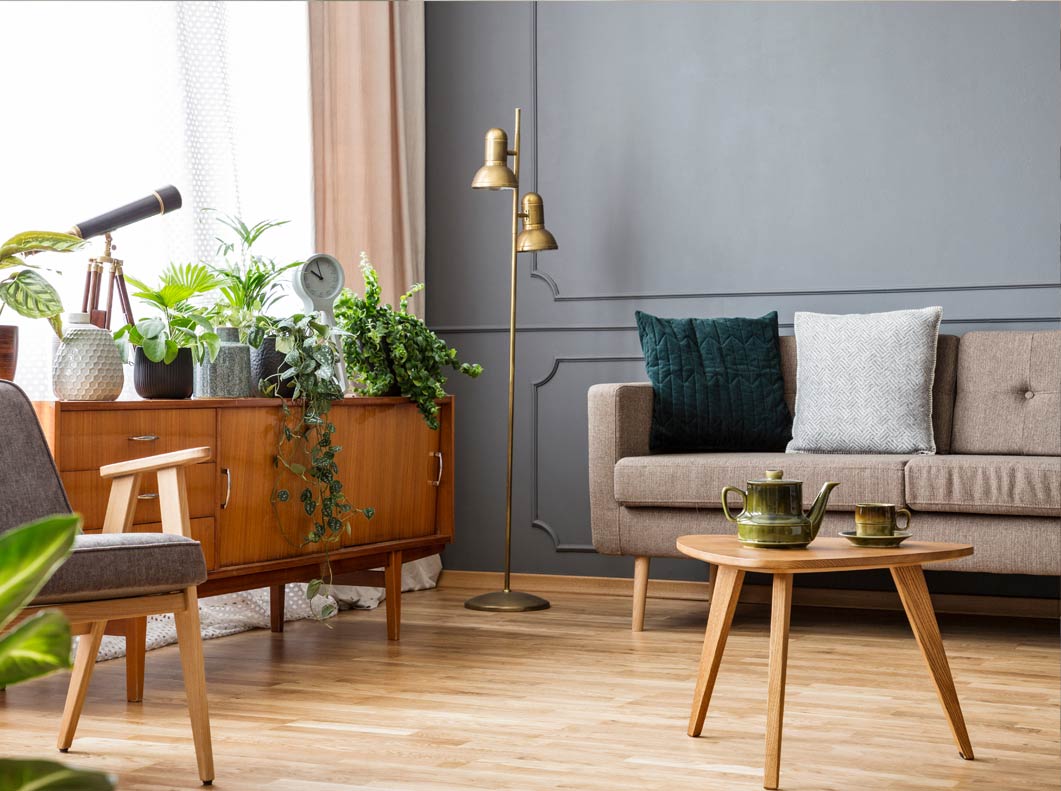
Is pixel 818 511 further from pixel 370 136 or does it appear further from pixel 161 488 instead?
pixel 370 136

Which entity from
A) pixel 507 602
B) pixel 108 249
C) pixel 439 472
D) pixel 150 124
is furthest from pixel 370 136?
pixel 507 602

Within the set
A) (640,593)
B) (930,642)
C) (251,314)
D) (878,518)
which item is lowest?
(640,593)

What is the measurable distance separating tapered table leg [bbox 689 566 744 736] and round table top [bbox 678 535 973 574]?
0.19 ft

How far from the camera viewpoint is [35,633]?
57 cm

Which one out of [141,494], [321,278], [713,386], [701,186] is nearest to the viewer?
[141,494]

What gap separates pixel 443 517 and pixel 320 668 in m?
0.73

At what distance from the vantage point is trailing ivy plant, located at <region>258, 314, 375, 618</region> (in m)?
2.90

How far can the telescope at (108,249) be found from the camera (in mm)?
2812

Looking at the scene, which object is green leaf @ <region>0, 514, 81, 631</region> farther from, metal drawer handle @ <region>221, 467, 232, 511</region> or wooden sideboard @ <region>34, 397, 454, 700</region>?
metal drawer handle @ <region>221, 467, 232, 511</region>

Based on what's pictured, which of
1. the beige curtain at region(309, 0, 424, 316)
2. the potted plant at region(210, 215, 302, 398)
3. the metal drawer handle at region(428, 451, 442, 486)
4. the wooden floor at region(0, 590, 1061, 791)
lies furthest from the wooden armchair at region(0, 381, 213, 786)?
the beige curtain at region(309, 0, 424, 316)

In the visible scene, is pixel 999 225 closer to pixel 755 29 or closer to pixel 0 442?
pixel 755 29

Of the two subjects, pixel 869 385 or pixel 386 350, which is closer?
pixel 386 350

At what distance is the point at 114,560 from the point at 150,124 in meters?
1.84

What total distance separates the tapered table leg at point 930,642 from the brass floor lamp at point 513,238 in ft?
6.16
